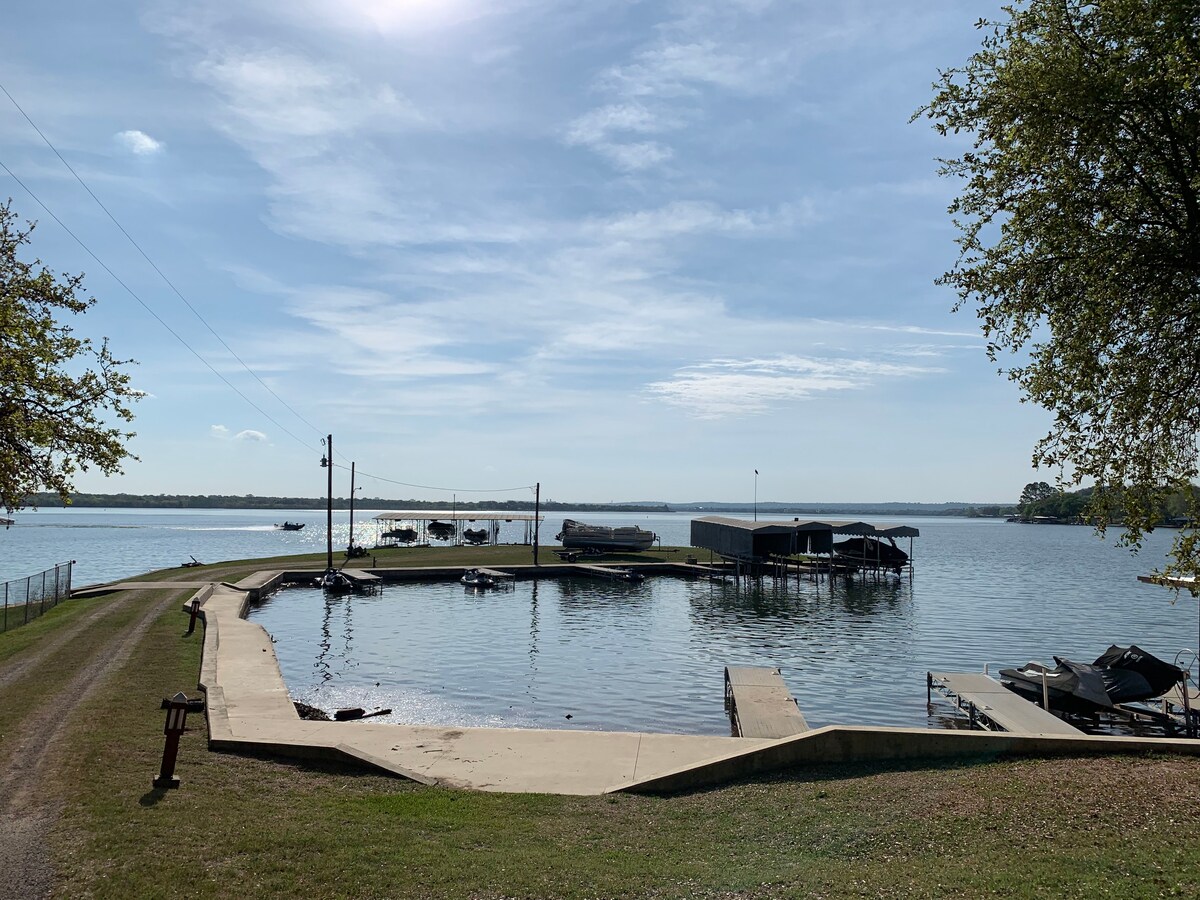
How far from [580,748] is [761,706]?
Result: 26.8 ft

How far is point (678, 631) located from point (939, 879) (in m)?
39.4

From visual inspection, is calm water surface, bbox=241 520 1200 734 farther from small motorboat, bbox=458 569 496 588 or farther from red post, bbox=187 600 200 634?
red post, bbox=187 600 200 634

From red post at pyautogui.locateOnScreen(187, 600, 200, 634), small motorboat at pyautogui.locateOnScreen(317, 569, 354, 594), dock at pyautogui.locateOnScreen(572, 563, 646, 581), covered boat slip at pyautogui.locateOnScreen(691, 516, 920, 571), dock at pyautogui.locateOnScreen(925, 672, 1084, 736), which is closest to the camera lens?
dock at pyautogui.locateOnScreen(925, 672, 1084, 736)

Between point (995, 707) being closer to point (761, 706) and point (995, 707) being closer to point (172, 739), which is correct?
point (761, 706)

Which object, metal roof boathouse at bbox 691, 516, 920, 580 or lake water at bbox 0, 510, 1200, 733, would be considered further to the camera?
metal roof boathouse at bbox 691, 516, 920, 580

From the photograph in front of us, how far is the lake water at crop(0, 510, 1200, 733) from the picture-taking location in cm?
2950

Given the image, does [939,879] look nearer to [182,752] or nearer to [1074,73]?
[1074,73]

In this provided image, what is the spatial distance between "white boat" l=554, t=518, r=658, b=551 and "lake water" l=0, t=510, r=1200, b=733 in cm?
1374

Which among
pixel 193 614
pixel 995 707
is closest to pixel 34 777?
pixel 995 707

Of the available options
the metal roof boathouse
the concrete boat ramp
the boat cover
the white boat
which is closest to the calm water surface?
the metal roof boathouse

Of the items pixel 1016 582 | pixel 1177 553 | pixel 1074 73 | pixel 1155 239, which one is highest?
pixel 1074 73

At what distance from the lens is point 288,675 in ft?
112

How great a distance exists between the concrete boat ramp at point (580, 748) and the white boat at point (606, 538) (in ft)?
226

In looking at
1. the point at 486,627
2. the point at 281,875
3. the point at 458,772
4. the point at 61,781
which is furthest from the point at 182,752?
the point at 486,627
